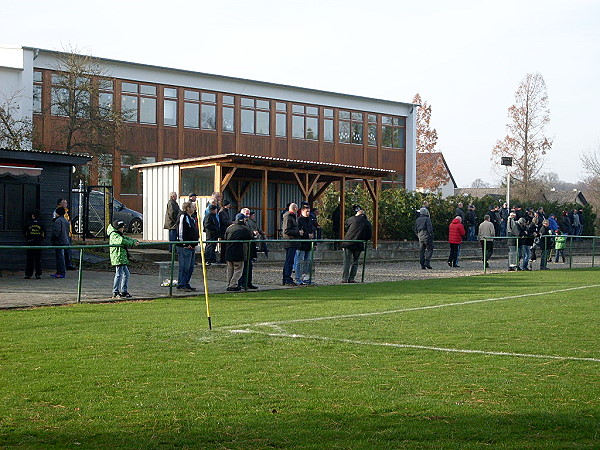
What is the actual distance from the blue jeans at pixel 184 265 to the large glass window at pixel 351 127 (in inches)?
1480

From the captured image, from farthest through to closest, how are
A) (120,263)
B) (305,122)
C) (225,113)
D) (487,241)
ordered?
(305,122), (225,113), (487,241), (120,263)

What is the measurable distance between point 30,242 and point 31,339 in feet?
36.8

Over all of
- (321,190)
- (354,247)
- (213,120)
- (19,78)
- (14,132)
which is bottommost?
(354,247)

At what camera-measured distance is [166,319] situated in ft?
45.0

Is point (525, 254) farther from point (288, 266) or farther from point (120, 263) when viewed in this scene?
point (120, 263)

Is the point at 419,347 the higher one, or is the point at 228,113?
the point at 228,113

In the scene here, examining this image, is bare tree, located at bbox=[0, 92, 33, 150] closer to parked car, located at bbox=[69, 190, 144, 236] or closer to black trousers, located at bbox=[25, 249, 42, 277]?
parked car, located at bbox=[69, 190, 144, 236]

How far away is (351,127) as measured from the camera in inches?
2211

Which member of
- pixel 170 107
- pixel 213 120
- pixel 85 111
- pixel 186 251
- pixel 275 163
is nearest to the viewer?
pixel 186 251

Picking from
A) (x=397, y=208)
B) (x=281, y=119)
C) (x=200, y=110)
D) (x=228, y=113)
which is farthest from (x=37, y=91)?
(x=397, y=208)

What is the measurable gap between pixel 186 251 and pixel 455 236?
1312cm

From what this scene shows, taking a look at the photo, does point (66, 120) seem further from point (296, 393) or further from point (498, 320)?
point (296, 393)

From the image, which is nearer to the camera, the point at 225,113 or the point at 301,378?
the point at 301,378

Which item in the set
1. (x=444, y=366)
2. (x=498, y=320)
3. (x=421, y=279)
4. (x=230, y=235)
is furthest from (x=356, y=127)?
(x=444, y=366)
